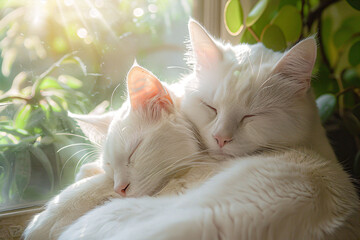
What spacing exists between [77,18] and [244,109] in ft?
2.77

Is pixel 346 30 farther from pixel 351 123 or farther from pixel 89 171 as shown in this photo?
pixel 89 171

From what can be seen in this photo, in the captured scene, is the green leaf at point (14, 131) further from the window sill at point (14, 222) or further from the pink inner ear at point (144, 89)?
the pink inner ear at point (144, 89)

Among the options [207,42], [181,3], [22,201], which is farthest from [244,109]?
[22,201]

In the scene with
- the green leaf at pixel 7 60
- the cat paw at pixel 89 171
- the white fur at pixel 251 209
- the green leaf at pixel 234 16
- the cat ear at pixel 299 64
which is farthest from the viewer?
the green leaf at pixel 234 16

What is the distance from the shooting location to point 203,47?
94 centimetres

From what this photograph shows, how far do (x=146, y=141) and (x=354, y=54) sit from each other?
3.40 feet

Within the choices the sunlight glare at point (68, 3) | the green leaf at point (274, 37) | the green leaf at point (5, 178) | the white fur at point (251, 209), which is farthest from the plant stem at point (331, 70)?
the green leaf at point (5, 178)

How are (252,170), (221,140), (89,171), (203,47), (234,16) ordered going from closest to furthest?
(252,170)
(221,140)
(203,47)
(89,171)
(234,16)

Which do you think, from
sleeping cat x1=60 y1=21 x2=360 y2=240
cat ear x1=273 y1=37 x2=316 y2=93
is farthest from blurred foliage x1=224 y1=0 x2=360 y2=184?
cat ear x1=273 y1=37 x2=316 y2=93

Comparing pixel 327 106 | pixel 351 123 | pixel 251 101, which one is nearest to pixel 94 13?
pixel 251 101

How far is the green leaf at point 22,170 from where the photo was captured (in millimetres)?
1213

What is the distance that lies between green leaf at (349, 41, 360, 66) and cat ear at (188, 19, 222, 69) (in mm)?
740

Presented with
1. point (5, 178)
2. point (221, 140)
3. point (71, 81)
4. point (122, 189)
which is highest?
point (71, 81)

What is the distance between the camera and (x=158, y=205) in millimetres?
669
